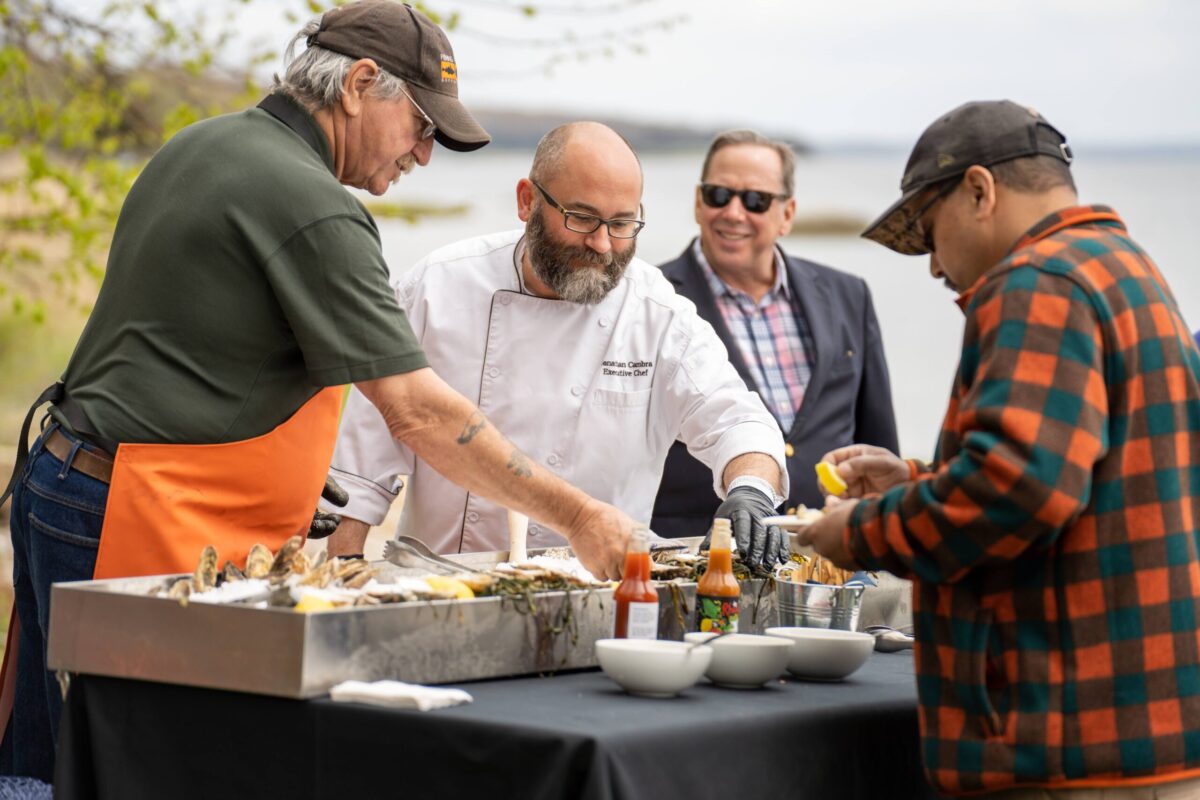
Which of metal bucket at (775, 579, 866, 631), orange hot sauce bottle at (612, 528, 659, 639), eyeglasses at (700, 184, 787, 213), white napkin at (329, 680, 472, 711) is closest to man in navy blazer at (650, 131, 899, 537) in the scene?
eyeglasses at (700, 184, 787, 213)

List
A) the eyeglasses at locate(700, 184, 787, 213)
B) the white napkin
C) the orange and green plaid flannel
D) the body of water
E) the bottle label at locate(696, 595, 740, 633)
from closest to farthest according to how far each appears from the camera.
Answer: the orange and green plaid flannel
the white napkin
the bottle label at locate(696, 595, 740, 633)
the eyeglasses at locate(700, 184, 787, 213)
the body of water

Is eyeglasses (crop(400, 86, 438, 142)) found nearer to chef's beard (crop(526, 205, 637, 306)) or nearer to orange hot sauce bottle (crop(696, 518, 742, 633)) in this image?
chef's beard (crop(526, 205, 637, 306))

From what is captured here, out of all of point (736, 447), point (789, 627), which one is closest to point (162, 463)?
point (789, 627)

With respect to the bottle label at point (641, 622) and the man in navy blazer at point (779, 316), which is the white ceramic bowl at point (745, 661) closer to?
the bottle label at point (641, 622)

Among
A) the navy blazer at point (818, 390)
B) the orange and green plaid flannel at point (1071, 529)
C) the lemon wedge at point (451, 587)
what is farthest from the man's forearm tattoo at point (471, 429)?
the navy blazer at point (818, 390)

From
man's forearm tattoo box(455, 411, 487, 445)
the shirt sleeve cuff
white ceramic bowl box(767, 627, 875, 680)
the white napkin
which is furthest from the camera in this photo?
the shirt sleeve cuff

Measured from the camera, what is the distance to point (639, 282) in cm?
384

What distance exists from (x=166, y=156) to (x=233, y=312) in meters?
0.37

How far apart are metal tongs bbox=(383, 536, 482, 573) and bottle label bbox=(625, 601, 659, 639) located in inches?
17.6

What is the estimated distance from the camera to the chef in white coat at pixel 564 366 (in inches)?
140

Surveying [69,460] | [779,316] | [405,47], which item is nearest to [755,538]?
[405,47]

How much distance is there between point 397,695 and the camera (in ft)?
6.75

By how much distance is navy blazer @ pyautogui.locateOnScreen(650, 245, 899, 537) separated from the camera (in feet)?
14.7

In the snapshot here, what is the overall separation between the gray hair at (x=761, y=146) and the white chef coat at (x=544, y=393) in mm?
1348
